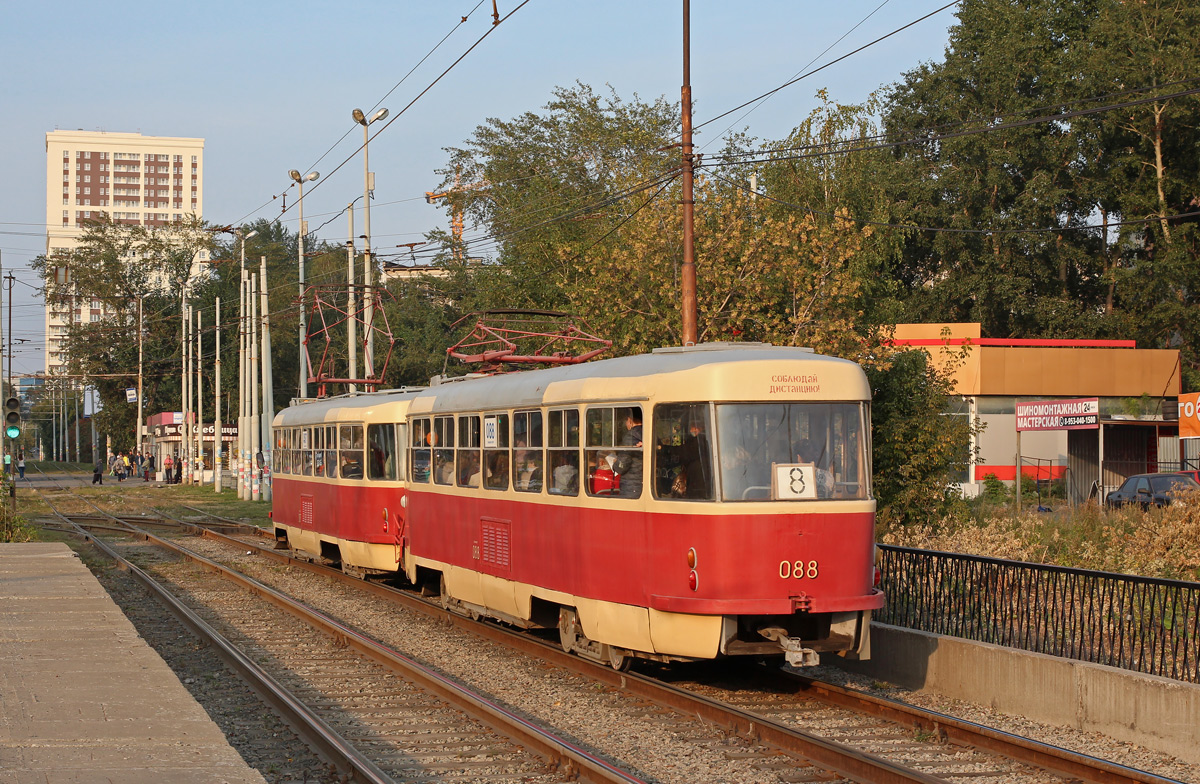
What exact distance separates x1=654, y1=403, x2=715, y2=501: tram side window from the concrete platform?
390 cm

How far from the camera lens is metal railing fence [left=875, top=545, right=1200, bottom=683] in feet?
32.0

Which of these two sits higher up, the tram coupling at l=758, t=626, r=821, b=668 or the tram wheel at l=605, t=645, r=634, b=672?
the tram coupling at l=758, t=626, r=821, b=668

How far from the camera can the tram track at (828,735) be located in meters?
8.15

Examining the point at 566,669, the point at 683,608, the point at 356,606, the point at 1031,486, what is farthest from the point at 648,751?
the point at 1031,486

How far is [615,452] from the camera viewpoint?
11172 millimetres

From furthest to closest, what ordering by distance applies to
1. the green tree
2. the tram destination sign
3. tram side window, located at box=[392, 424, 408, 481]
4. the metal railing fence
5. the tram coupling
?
the green tree → the tram destination sign → tram side window, located at box=[392, 424, 408, 481] → the tram coupling → the metal railing fence

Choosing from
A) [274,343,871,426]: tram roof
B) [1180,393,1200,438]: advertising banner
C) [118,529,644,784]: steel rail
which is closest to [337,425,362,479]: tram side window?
[118,529,644,784]: steel rail

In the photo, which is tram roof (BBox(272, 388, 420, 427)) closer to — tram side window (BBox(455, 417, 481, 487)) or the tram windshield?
tram side window (BBox(455, 417, 481, 487))

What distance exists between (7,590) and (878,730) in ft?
39.5

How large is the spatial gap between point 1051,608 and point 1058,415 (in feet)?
49.9

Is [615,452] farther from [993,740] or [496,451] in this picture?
[993,740]

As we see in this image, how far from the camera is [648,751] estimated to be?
9.09 m

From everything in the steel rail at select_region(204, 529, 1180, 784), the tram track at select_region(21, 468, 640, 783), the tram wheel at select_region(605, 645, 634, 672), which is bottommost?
the tram track at select_region(21, 468, 640, 783)

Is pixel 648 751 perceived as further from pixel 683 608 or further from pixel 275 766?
pixel 275 766
